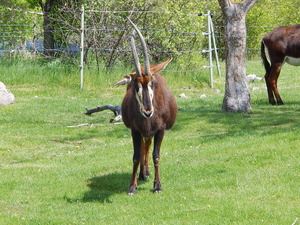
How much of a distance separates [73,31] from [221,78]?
5.48 metres

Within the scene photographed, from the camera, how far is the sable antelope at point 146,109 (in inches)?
304

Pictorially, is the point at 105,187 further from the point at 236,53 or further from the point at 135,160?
the point at 236,53

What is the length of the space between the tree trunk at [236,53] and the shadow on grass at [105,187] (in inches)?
204

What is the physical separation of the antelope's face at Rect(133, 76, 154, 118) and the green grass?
4.02 feet

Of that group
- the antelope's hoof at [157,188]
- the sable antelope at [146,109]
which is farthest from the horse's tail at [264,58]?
the antelope's hoof at [157,188]

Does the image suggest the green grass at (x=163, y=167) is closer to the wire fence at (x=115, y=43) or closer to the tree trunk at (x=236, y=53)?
the tree trunk at (x=236, y=53)

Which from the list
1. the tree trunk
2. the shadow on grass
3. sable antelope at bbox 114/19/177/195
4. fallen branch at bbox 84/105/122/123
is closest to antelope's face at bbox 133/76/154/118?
sable antelope at bbox 114/19/177/195

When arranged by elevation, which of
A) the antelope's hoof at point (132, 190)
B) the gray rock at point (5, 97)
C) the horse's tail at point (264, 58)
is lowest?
the gray rock at point (5, 97)

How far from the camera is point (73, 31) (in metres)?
21.2

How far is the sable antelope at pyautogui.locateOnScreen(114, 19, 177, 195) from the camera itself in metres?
7.73

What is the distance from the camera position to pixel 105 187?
28.9 feet

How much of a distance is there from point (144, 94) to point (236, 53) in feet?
21.5

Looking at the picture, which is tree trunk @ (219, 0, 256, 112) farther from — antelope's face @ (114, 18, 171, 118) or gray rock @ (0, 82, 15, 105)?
gray rock @ (0, 82, 15, 105)

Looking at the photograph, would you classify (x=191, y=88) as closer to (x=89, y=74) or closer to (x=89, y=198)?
(x=89, y=74)
